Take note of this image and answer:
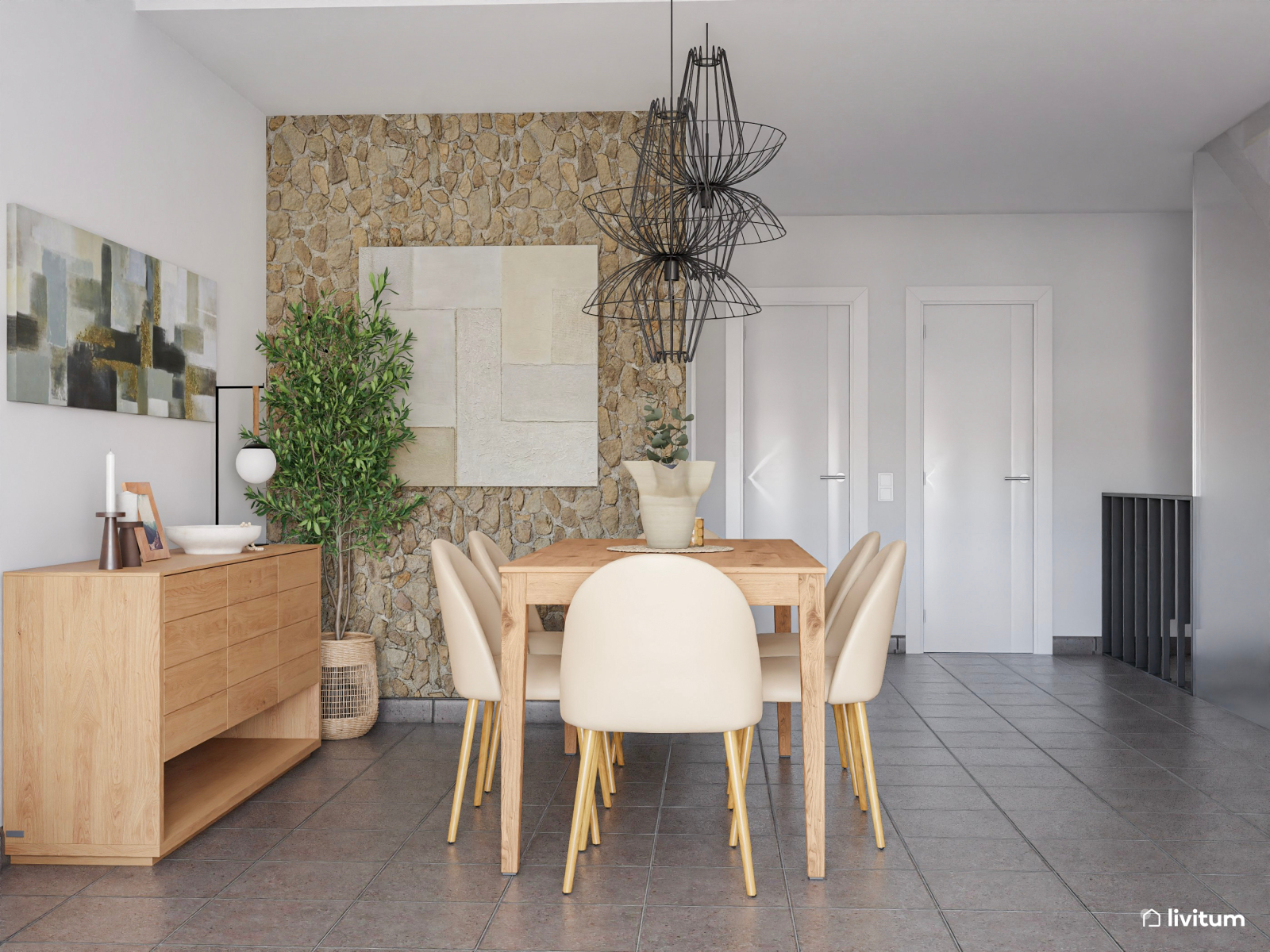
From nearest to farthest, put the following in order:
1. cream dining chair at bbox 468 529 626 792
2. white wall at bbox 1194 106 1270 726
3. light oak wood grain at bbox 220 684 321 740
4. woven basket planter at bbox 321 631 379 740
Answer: cream dining chair at bbox 468 529 626 792 < light oak wood grain at bbox 220 684 321 740 < woven basket planter at bbox 321 631 379 740 < white wall at bbox 1194 106 1270 726

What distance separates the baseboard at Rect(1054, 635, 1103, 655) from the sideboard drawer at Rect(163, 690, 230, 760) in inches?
195

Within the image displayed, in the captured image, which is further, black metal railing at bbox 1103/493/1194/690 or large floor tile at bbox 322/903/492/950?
black metal railing at bbox 1103/493/1194/690

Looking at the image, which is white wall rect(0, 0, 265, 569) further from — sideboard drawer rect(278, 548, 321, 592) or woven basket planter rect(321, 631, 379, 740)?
woven basket planter rect(321, 631, 379, 740)

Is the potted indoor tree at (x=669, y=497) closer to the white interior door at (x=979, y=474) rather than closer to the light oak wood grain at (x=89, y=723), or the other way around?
the light oak wood grain at (x=89, y=723)

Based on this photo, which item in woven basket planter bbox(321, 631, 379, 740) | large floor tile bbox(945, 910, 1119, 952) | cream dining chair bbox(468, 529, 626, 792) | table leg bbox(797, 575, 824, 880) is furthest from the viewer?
woven basket planter bbox(321, 631, 379, 740)

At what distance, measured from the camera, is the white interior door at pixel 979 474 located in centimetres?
606

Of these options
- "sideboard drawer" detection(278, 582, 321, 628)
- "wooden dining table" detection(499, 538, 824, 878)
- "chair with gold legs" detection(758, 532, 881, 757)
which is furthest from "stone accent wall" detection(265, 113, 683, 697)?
"wooden dining table" detection(499, 538, 824, 878)

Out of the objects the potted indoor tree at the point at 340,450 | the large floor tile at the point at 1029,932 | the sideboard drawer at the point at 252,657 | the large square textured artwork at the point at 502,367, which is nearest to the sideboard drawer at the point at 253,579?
the sideboard drawer at the point at 252,657

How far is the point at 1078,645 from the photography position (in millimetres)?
6047

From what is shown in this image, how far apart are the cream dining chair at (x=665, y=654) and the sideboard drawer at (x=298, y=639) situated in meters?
1.56

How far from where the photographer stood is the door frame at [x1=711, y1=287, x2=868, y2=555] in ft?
19.9

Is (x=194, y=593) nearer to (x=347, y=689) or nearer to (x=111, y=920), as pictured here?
(x=111, y=920)

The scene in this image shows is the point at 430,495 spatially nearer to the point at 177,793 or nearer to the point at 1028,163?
the point at 177,793

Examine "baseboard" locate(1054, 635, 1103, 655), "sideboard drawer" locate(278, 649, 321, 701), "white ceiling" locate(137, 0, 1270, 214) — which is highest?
"white ceiling" locate(137, 0, 1270, 214)
